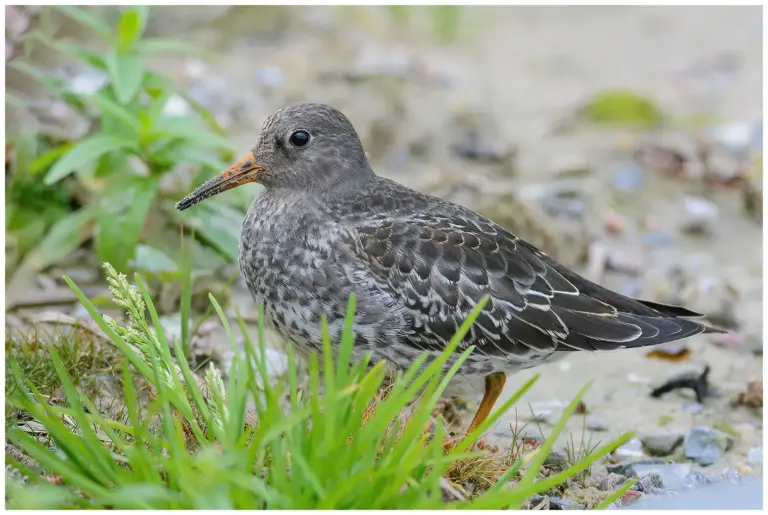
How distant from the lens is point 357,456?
3.90 metres

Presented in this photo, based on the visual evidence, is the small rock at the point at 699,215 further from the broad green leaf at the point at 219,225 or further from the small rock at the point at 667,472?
the broad green leaf at the point at 219,225

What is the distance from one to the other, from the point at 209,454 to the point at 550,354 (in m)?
2.35

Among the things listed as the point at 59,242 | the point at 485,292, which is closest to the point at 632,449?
the point at 485,292

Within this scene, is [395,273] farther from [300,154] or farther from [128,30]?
[128,30]

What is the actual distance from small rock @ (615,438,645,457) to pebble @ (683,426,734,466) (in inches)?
9.1

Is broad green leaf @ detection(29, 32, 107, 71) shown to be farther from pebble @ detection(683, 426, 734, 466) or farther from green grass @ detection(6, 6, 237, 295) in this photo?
pebble @ detection(683, 426, 734, 466)

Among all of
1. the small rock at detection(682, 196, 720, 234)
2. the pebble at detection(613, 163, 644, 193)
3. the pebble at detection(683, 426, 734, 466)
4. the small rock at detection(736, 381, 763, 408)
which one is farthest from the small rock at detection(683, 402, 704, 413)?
the pebble at detection(613, 163, 644, 193)

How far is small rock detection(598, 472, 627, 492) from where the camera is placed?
5059 mm

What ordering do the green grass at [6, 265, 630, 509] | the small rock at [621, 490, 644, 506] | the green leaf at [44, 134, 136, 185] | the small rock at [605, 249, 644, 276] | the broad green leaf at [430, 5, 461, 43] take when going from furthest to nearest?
1. the broad green leaf at [430, 5, 461, 43]
2. the small rock at [605, 249, 644, 276]
3. the green leaf at [44, 134, 136, 185]
4. the small rock at [621, 490, 644, 506]
5. the green grass at [6, 265, 630, 509]

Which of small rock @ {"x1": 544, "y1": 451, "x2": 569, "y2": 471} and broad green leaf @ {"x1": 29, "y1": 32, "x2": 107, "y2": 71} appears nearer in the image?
small rock @ {"x1": 544, "y1": 451, "x2": 569, "y2": 471}

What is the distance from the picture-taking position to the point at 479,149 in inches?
370

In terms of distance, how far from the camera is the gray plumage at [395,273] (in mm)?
5164

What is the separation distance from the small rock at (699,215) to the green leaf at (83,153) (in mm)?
4573

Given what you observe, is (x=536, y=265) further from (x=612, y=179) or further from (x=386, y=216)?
(x=612, y=179)
